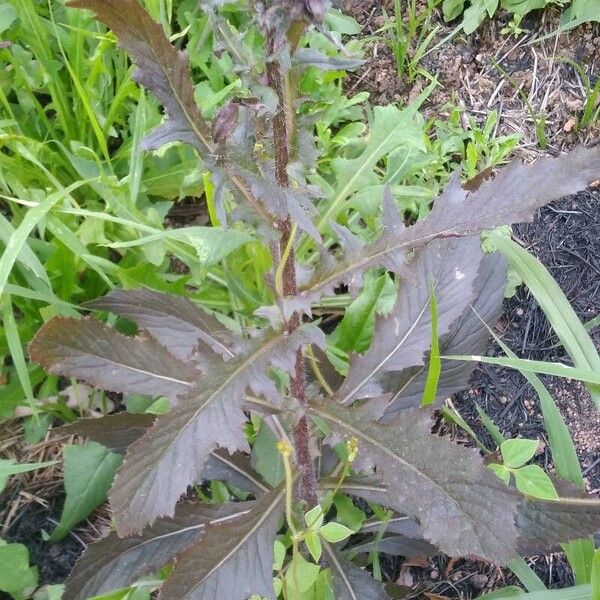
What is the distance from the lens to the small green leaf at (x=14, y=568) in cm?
147

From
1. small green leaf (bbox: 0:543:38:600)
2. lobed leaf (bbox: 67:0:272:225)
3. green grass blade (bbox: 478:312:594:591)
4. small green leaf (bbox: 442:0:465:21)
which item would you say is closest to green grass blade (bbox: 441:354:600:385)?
green grass blade (bbox: 478:312:594:591)

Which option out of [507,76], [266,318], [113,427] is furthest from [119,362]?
[507,76]

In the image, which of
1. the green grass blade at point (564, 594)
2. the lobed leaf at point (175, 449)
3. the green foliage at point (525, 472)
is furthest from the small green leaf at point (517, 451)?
the lobed leaf at point (175, 449)

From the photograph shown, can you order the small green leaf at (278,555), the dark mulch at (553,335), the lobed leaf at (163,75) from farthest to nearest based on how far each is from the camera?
the dark mulch at (553,335), the small green leaf at (278,555), the lobed leaf at (163,75)

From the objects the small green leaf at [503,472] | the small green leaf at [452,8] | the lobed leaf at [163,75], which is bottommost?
the small green leaf at [503,472]

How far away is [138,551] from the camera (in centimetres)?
133

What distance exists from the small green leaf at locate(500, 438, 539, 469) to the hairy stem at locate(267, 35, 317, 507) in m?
0.34

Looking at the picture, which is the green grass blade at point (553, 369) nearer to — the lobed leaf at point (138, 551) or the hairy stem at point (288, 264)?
the hairy stem at point (288, 264)

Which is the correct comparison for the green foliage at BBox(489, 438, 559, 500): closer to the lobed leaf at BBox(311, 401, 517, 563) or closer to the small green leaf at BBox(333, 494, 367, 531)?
the lobed leaf at BBox(311, 401, 517, 563)

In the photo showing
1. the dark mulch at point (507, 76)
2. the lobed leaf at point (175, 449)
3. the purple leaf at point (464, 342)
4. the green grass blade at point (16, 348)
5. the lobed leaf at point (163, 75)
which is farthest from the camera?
the dark mulch at point (507, 76)

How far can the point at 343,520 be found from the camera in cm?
143

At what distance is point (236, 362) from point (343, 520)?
58 centimetres

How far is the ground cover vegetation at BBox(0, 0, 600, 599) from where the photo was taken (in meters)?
0.95

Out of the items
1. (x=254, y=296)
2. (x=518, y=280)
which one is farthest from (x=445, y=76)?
(x=254, y=296)
